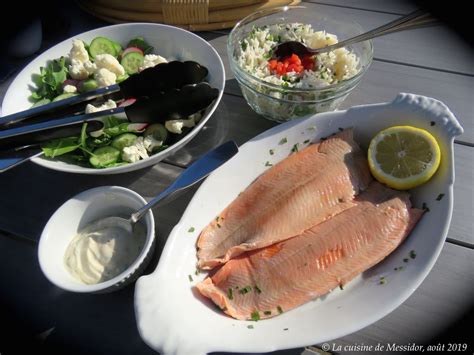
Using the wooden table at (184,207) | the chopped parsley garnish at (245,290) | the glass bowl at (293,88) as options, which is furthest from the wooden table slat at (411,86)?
the chopped parsley garnish at (245,290)

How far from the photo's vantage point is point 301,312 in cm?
83

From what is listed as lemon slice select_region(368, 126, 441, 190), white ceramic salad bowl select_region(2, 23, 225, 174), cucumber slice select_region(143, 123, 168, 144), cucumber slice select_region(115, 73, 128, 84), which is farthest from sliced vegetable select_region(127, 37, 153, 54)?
lemon slice select_region(368, 126, 441, 190)

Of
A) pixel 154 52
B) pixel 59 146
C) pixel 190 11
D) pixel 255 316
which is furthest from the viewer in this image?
pixel 190 11

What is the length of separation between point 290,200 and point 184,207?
306 mm

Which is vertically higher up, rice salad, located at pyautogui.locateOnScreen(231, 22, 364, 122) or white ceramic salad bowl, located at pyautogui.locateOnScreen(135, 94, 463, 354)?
rice salad, located at pyautogui.locateOnScreen(231, 22, 364, 122)

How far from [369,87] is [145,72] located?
0.80m

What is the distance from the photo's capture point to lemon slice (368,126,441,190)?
3.11 ft

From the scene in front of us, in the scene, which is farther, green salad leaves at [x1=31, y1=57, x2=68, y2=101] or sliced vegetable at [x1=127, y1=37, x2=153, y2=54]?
sliced vegetable at [x1=127, y1=37, x2=153, y2=54]

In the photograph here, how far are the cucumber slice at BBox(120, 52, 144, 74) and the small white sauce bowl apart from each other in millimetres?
536

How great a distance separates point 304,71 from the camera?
1193 mm

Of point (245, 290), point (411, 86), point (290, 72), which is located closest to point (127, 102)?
point (290, 72)

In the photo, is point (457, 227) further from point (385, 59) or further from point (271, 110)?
point (385, 59)

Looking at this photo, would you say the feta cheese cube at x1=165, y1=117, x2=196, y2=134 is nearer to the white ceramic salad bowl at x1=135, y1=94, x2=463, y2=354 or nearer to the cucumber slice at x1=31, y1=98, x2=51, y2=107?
the white ceramic salad bowl at x1=135, y1=94, x2=463, y2=354

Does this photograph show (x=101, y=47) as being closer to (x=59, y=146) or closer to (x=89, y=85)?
(x=89, y=85)
